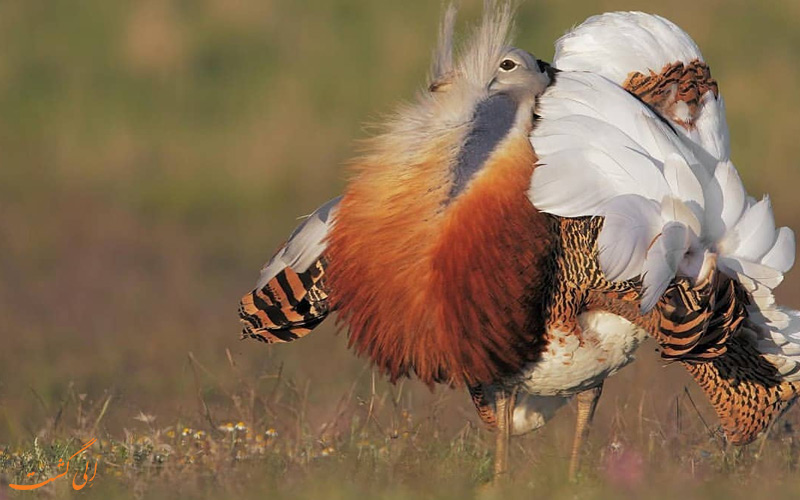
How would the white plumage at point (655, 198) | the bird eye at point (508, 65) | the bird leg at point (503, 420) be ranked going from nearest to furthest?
the white plumage at point (655, 198) < the bird eye at point (508, 65) < the bird leg at point (503, 420)

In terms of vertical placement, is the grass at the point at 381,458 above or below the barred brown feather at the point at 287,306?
below

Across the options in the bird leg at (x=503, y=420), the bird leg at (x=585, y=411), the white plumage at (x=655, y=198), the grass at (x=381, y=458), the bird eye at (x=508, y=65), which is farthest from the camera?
the bird leg at (x=585, y=411)

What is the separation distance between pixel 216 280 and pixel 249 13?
3342mm

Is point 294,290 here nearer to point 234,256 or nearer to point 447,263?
point 447,263

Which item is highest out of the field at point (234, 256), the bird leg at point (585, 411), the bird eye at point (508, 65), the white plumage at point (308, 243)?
the bird eye at point (508, 65)

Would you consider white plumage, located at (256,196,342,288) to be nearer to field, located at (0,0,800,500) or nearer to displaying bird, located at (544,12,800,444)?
field, located at (0,0,800,500)

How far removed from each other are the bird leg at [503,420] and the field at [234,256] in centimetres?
6

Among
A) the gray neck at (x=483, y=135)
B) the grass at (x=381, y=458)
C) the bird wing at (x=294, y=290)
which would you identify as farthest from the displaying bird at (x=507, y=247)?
the grass at (x=381, y=458)

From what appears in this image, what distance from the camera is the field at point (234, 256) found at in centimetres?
396

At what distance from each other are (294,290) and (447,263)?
2.25 ft

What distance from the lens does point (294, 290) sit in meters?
4.21

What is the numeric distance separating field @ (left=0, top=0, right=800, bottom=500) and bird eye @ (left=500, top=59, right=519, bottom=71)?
557 millimetres

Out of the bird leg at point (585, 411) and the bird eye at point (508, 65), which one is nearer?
the bird eye at point (508, 65)

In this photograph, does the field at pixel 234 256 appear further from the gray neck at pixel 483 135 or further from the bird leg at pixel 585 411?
the gray neck at pixel 483 135
